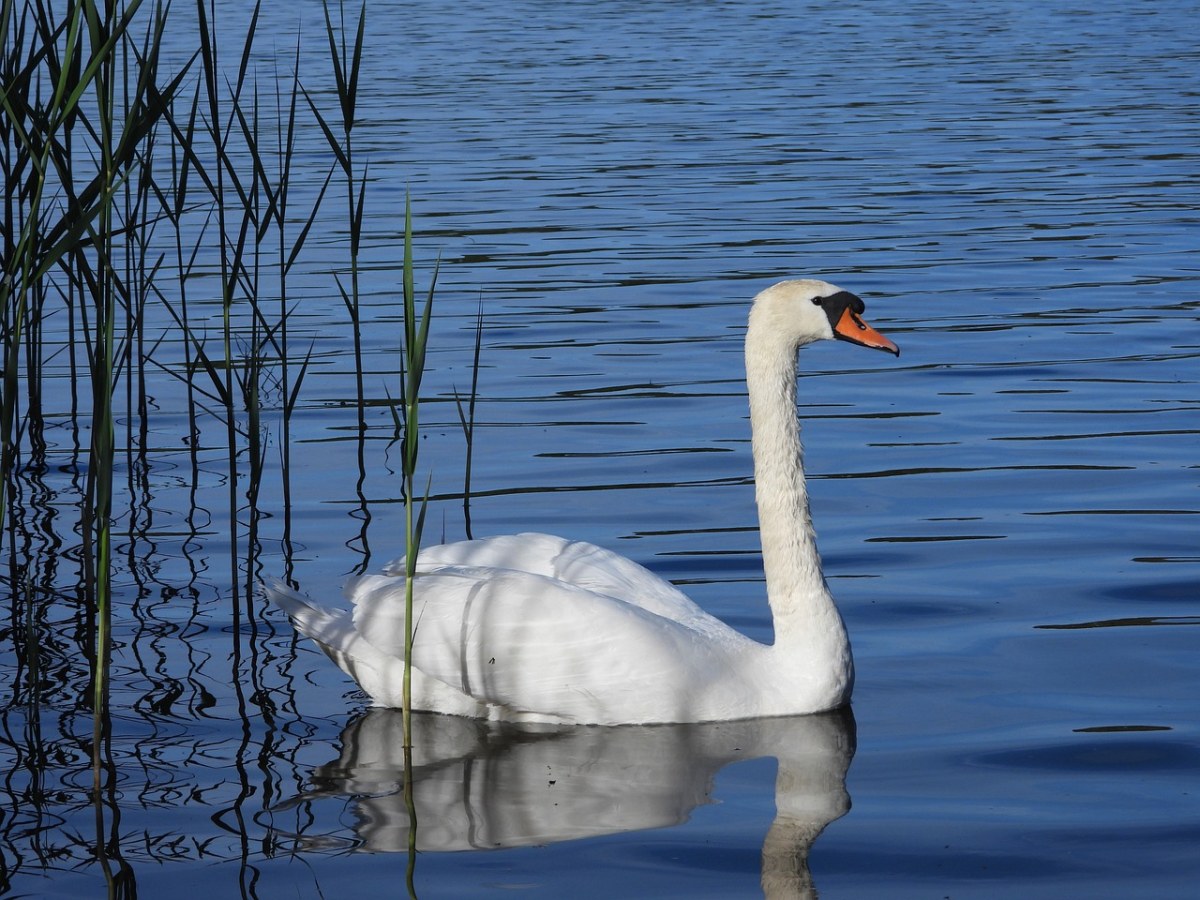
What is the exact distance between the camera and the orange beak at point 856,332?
20.8 ft

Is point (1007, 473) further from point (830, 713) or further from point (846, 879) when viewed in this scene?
point (846, 879)

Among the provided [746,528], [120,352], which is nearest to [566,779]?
[120,352]

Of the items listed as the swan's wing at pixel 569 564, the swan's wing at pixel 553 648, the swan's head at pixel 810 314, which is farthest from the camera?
the swan's head at pixel 810 314

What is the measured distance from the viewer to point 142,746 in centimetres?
580

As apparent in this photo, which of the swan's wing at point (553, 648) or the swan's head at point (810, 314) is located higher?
the swan's head at point (810, 314)

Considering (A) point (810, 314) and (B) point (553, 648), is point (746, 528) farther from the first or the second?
(B) point (553, 648)

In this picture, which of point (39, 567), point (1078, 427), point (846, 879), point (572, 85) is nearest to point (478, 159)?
point (572, 85)

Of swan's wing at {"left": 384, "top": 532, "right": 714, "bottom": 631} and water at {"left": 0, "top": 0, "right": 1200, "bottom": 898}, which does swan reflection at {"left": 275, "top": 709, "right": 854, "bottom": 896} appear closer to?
water at {"left": 0, "top": 0, "right": 1200, "bottom": 898}

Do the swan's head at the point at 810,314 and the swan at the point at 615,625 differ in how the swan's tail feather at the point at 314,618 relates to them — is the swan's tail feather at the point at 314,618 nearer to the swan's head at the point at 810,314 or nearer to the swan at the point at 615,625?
the swan at the point at 615,625

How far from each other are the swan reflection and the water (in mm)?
16

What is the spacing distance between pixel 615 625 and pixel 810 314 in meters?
1.23

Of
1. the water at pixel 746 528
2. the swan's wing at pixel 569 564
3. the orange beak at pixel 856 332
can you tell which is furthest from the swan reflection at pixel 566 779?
the orange beak at pixel 856 332

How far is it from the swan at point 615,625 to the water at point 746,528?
0.13 meters

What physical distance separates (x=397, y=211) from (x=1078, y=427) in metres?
8.16
